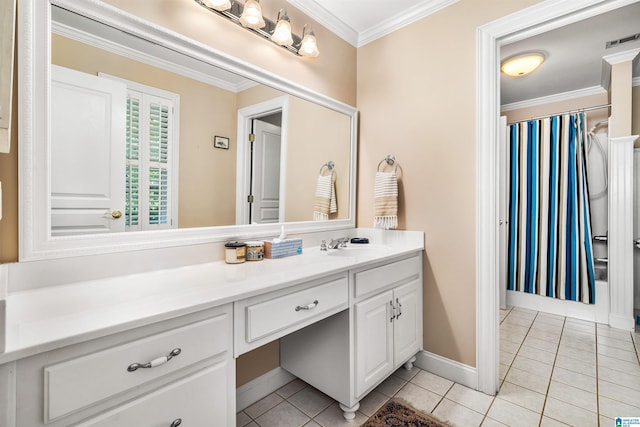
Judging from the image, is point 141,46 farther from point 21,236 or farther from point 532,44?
point 532,44

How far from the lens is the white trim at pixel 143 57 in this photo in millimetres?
1131

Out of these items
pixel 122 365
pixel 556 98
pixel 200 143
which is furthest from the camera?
pixel 556 98

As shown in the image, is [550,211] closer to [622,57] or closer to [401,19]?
[622,57]

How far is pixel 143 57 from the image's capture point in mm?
1318

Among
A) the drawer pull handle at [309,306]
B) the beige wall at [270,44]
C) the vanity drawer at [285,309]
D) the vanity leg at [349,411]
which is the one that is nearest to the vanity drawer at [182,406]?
the vanity drawer at [285,309]

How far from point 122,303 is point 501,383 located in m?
2.12

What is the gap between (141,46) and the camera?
1306 millimetres

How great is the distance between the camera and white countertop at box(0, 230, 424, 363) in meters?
0.70

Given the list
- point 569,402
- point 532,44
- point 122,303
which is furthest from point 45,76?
point 532,44

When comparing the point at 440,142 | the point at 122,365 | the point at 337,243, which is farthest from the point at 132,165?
the point at 440,142

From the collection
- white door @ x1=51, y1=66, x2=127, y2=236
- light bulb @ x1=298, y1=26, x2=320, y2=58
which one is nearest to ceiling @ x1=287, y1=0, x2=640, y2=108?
light bulb @ x1=298, y1=26, x2=320, y2=58

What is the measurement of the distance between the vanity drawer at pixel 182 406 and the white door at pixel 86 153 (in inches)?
27.3

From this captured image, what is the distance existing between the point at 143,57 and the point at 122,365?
1225 mm

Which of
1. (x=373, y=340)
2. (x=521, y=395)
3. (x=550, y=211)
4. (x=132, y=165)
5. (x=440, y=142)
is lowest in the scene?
(x=521, y=395)
